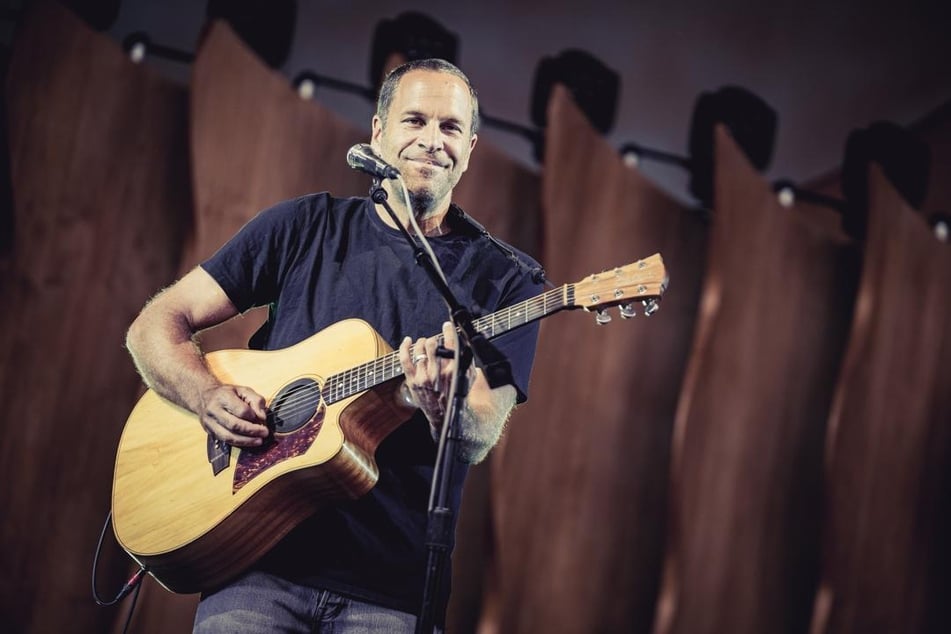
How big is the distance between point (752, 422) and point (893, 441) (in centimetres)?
64

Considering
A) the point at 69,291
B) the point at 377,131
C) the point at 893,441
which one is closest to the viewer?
the point at 377,131

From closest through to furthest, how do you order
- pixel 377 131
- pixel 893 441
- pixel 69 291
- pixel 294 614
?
pixel 294 614 < pixel 377 131 < pixel 69 291 < pixel 893 441

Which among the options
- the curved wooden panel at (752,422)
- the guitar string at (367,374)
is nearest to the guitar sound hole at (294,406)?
the guitar string at (367,374)

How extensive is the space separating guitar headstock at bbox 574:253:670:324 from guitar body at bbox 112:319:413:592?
40cm

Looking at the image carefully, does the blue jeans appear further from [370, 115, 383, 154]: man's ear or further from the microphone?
[370, 115, 383, 154]: man's ear

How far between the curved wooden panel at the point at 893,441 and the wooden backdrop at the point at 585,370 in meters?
0.01

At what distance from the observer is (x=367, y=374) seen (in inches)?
69.1

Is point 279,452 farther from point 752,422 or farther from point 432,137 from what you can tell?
point 752,422

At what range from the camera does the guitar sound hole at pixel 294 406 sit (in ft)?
5.87

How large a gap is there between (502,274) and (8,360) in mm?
2226

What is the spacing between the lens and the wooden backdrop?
11.0ft

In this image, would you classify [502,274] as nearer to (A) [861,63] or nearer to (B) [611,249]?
(B) [611,249]

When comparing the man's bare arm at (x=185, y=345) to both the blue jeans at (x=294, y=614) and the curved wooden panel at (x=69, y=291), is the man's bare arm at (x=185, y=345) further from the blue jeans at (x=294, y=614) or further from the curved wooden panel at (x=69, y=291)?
the curved wooden panel at (x=69, y=291)

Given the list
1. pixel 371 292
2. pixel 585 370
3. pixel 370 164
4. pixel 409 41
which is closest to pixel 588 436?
pixel 585 370
